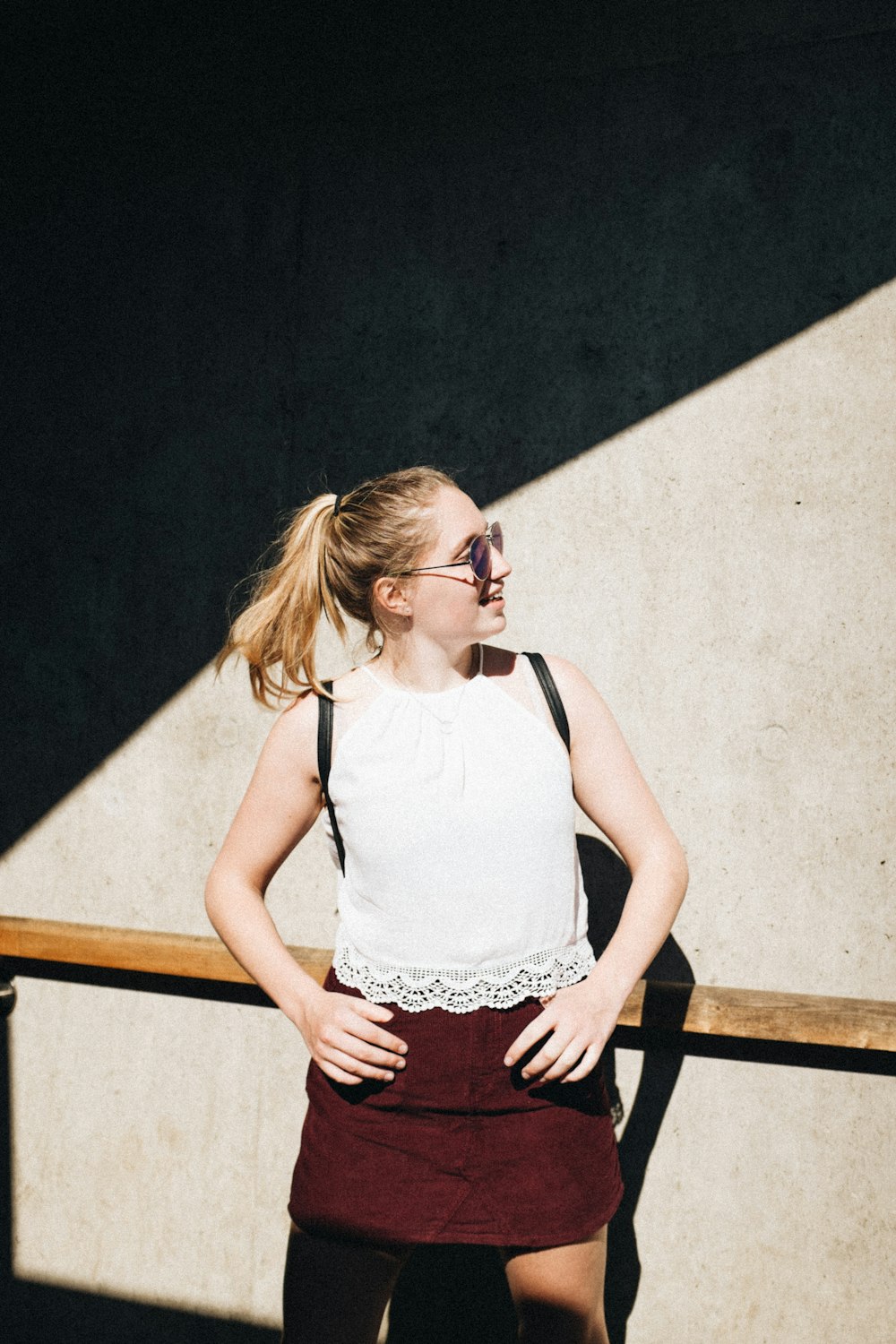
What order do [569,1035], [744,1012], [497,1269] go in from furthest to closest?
[497,1269] < [744,1012] < [569,1035]

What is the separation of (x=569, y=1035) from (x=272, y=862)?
1.90 feet

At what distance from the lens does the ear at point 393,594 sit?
4.86ft

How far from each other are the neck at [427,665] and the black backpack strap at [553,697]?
121 mm

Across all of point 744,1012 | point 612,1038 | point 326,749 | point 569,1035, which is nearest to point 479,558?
point 326,749

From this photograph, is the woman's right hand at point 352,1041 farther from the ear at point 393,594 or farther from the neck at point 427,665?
the ear at point 393,594

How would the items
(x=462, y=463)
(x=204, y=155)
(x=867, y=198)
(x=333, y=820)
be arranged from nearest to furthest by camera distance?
(x=333, y=820) → (x=867, y=198) → (x=462, y=463) → (x=204, y=155)

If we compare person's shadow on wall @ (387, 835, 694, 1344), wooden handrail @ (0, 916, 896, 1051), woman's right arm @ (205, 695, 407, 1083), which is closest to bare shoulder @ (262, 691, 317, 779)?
woman's right arm @ (205, 695, 407, 1083)

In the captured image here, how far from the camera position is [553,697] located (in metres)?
1.50

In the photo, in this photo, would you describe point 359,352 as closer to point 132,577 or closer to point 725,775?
point 132,577

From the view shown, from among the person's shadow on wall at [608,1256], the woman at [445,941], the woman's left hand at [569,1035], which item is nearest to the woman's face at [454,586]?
the woman at [445,941]

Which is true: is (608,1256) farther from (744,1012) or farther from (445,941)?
(445,941)

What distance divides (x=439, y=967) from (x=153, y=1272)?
1.86 meters

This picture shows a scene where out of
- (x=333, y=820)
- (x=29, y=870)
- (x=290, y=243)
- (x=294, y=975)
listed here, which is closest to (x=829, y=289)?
(x=290, y=243)

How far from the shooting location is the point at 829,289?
6.79 ft
